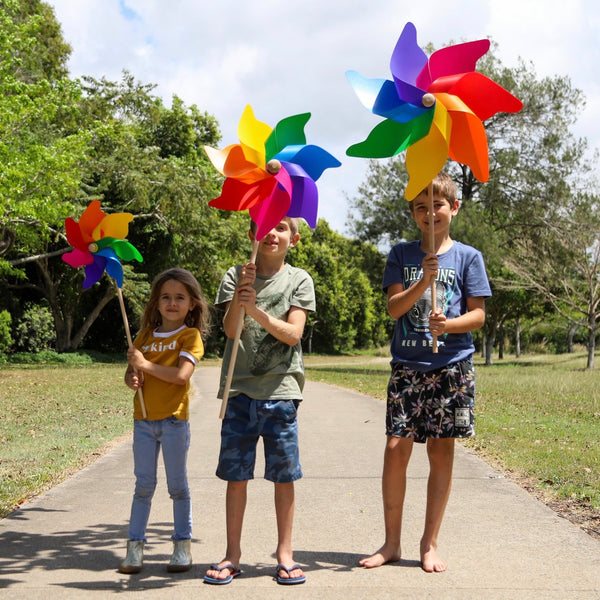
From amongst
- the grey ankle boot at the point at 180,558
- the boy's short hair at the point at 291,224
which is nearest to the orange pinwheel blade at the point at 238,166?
the boy's short hair at the point at 291,224

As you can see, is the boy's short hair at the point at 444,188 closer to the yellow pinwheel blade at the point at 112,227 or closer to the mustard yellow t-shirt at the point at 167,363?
the mustard yellow t-shirt at the point at 167,363

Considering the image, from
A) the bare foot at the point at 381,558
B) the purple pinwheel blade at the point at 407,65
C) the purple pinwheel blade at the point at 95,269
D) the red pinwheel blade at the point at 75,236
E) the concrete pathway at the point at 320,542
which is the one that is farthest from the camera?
the purple pinwheel blade at the point at 95,269

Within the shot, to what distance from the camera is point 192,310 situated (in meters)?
4.18

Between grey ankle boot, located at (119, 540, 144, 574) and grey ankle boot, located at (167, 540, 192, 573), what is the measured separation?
16 cm

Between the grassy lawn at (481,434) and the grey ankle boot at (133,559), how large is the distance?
5.10 ft

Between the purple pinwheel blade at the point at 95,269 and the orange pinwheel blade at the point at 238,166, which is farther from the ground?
the orange pinwheel blade at the point at 238,166

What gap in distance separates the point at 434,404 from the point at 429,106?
5.03 ft

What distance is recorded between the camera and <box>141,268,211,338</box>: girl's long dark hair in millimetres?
4105

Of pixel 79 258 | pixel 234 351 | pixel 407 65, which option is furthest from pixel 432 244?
pixel 79 258

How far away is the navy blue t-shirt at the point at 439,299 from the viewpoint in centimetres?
387

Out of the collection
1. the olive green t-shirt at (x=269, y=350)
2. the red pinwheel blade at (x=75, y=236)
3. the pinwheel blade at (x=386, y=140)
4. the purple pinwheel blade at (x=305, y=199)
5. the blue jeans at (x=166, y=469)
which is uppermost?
the pinwheel blade at (x=386, y=140)

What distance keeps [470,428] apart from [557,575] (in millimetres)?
821

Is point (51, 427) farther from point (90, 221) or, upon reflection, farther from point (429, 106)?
point (429, 106)

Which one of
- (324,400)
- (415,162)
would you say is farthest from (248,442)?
(324,400)
